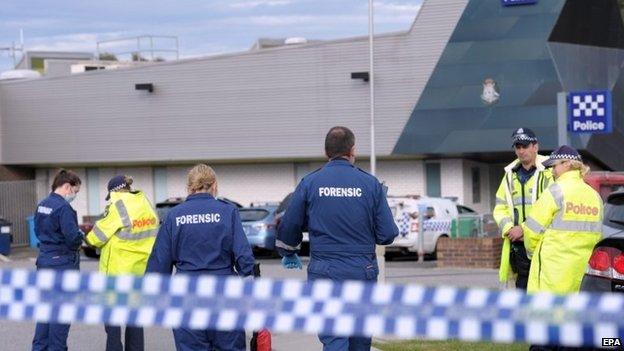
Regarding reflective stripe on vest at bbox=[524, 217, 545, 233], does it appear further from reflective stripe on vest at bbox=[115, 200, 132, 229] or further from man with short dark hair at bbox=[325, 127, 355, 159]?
reflective stripe on vest at bbox=[115, 200, 132, 229]

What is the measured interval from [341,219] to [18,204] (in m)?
39.2

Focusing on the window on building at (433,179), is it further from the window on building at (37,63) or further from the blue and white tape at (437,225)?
the window on building at (37,63)

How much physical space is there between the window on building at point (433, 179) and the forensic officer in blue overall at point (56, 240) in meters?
28.3

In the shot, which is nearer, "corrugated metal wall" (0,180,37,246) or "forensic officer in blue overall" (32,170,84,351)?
"forensic officer in blue overall" (32,170,84,351)

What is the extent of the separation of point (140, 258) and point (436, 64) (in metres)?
26.5

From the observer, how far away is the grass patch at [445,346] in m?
11.4

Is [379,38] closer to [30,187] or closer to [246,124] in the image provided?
[246,124]

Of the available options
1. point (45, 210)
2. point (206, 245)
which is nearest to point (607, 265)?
→ point (206, 245)

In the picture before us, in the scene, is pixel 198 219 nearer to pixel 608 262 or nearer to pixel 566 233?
pixel 566 233

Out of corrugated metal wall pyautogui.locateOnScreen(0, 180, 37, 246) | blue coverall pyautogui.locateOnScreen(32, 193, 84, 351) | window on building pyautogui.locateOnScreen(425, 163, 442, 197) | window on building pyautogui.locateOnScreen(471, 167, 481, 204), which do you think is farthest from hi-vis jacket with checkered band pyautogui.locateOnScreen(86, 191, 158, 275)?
corrugated metal wall pyautogui.locateOnScreen(0, 180, 37, 246)

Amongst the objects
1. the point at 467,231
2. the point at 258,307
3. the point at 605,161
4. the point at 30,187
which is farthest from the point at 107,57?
the point at 258,307

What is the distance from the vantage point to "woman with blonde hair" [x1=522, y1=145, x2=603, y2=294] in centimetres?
888

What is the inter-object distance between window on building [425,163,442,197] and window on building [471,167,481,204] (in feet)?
3.73

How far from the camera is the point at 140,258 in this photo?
11.2 meters
